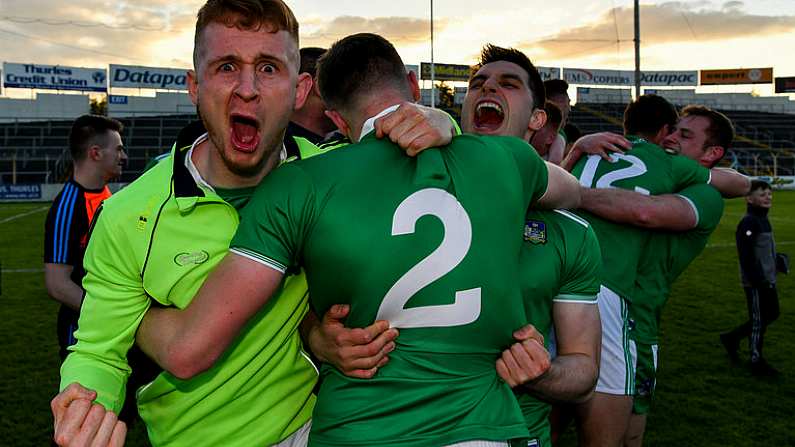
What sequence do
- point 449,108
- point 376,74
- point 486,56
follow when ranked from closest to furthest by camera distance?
point 376,74 < point 486,56 < point 449,108

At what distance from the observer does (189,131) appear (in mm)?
2291

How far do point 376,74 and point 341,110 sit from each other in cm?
17

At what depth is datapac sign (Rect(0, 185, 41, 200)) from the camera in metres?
30.3

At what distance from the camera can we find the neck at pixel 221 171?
2111 millimetres

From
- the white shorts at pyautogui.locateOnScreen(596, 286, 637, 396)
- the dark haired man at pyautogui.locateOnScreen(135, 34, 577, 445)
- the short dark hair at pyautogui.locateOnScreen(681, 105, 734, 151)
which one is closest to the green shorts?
the white shorts at pyautogui.locateOnScreen(596, 286, 637, 396)

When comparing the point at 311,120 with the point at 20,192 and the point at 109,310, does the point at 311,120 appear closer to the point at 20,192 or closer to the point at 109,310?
the point at 109,310

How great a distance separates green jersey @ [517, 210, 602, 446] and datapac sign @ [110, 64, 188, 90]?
2074 inches

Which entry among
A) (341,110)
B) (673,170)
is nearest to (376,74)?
(341,110)

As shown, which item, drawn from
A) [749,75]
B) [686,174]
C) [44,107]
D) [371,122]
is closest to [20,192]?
[44,107]

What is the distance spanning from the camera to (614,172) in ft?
12.1

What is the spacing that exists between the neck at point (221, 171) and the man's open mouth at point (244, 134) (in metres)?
0.11

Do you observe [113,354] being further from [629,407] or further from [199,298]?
[629,407]

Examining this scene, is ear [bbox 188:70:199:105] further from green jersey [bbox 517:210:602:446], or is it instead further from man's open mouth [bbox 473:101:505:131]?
man's open mouth [bbox 473:101:505:131]

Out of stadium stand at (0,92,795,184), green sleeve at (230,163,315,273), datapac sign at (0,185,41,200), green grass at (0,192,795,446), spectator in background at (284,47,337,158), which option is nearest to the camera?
green sleeve at (230,163,315,273)
